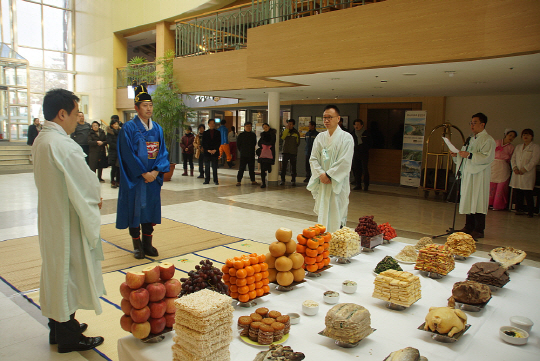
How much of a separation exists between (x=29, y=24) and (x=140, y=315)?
25.0 m

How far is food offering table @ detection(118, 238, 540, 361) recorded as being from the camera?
1.86 metres

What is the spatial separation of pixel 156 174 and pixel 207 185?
6568mm

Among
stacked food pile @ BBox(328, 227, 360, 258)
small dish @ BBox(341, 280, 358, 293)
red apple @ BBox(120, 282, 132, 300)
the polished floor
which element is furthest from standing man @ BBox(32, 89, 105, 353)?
stacked food pile @ BBox(328, 227, 360, 258)

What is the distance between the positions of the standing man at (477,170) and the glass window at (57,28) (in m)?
22.9

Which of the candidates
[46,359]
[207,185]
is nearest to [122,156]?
[46,359]

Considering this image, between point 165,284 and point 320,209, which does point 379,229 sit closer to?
point 320,209

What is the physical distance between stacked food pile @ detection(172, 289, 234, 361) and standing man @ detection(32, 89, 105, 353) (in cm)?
103

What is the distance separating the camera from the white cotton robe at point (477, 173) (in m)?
5.54

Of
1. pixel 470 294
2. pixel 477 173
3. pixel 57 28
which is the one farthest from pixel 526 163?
pixel 57 28

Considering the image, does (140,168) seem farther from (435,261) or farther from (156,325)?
(435,261)

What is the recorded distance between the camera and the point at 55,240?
2363 mm

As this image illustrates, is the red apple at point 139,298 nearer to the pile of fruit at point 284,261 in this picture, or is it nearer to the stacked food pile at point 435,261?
the pile of fruit at point 284,261

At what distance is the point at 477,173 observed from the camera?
5691mm

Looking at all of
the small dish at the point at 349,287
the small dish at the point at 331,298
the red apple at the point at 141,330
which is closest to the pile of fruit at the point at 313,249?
the small dish at the point at 349,287
